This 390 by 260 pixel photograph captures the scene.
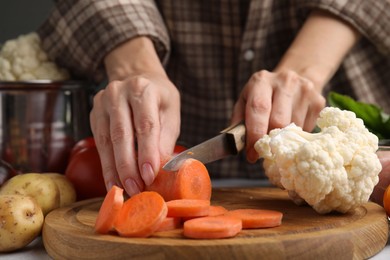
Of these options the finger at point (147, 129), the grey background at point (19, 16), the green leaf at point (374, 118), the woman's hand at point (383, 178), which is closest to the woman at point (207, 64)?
the finger at point (147, 129)

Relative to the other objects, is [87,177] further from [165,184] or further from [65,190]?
[165,184]

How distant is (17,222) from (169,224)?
11.0 inches

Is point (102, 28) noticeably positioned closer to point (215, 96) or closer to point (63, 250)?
point (215, 96)

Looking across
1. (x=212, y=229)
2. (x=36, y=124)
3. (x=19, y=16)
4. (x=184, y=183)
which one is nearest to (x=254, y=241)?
(x=212, y=229)

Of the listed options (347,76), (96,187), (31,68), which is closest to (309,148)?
(96,187)

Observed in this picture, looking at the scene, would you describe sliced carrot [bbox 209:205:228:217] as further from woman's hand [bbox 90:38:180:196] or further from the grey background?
the grey background

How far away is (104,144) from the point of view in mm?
1490

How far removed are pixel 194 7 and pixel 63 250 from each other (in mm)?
1094

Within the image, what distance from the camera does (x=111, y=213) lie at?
1.17m

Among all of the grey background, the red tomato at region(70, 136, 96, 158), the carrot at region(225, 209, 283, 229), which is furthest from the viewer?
the grey background

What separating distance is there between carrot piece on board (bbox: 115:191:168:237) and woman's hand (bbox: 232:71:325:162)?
0.38 m

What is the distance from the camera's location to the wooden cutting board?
1082mm

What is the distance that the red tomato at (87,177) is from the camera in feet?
5.49

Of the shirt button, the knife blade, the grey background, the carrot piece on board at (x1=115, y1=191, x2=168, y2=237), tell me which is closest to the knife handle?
the knife blade
